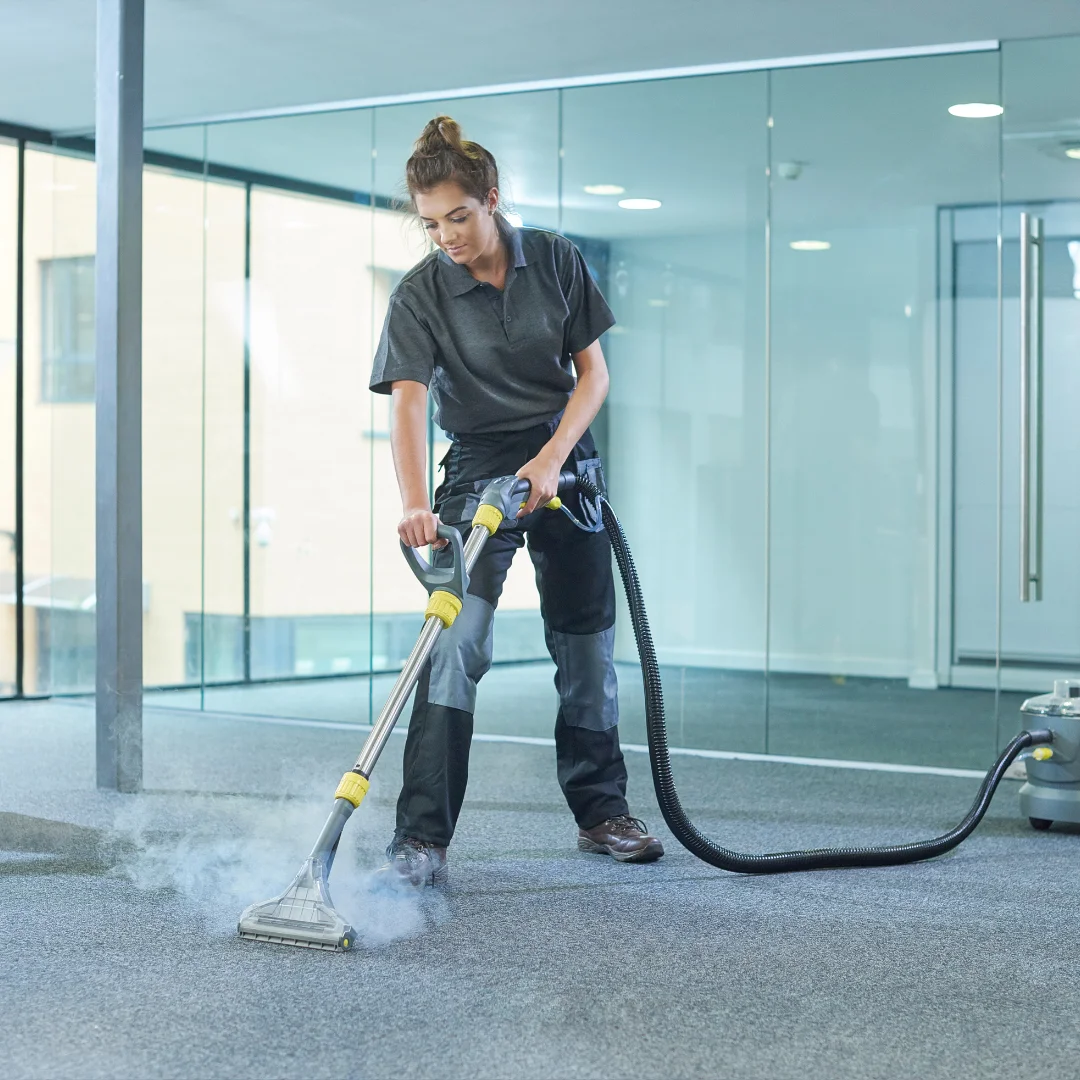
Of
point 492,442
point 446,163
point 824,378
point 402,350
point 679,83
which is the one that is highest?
point 679,83

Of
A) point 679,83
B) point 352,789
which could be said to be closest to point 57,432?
point 679,83

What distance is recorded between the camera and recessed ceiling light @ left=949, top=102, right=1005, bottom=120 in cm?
362

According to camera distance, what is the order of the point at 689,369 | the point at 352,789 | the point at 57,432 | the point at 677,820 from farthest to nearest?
the point at 57,432 → the point at 689,369 → the point at 677,820 → the point at 352,789

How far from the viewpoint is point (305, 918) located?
6.20 ft

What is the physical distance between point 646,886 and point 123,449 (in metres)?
1.56

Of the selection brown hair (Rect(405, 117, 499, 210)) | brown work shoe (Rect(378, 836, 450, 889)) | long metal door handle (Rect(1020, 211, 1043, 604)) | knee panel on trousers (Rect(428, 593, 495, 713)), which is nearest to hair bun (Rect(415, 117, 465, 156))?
brown hair (Rect(405, 117, 499, 210))

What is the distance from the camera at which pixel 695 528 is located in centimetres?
392

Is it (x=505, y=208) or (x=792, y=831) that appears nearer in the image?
(x=505, y=208)

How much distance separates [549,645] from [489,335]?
0.56 metres

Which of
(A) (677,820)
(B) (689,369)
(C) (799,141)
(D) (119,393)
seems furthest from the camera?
(B) (689,369)

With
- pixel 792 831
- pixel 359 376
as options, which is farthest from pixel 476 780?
pixel 359 376

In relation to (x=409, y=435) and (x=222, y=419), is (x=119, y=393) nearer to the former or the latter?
(x=409, y=435)

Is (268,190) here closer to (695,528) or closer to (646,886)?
(695,528)

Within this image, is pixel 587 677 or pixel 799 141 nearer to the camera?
pixel 587 677
